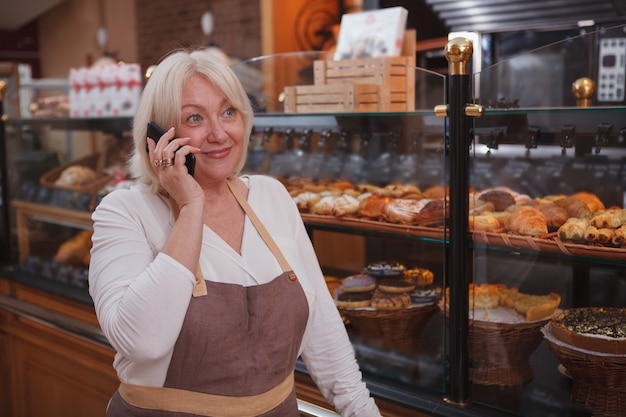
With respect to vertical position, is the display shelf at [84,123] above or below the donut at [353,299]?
above

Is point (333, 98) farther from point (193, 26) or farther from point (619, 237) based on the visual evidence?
point (193, 26)

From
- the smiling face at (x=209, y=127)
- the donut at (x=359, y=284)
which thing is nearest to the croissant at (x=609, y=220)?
the donut at (x=359, y=284)

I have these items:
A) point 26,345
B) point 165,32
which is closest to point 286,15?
point 165,32

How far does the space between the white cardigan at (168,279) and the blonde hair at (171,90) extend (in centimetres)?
8

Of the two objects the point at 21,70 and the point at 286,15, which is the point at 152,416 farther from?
the point at 286,15

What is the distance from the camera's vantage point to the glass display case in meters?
1.79

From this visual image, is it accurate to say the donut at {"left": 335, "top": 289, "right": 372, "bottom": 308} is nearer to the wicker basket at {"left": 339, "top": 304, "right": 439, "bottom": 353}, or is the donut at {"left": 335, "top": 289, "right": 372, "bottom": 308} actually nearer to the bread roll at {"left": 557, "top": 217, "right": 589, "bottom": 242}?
the wicker basket at {"left": 339, "top": 304, "right": 439, "bottom": 353}

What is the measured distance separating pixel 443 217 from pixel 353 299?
1.62 ft

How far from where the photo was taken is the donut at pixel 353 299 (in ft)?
7.40

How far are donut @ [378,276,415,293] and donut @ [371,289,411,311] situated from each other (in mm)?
14

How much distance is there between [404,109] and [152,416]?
132 cm

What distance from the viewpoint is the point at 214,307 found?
4.67 ft

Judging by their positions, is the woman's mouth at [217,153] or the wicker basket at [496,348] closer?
the woman's mouth at [217,153]

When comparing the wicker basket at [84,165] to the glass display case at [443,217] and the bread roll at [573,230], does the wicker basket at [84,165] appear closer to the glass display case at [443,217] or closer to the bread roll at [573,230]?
the glass display case at [443,217]
